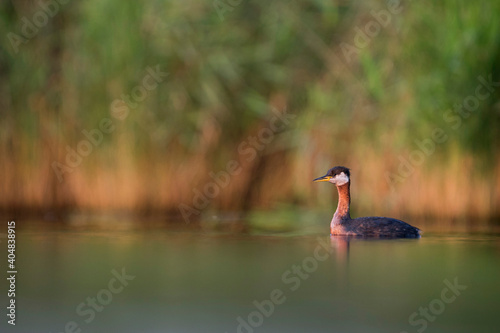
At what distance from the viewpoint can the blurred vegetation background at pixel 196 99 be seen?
10.1m

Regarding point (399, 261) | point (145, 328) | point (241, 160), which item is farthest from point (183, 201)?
point (145, 328)

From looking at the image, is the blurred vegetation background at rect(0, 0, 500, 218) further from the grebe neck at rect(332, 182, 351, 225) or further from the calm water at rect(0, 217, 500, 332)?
the calm water at rect(0, 217, 500, 332)

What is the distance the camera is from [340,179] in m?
9.30

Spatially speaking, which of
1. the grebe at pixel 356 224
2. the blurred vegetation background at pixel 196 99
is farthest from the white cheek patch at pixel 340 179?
the blurred vegetation background at pixel 196 99

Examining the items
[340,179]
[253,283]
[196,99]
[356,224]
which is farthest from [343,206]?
[253,283]

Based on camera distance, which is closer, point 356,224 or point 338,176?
point 356,224

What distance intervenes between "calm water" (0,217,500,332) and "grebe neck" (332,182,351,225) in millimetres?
264

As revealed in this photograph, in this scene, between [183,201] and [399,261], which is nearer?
[399,261]

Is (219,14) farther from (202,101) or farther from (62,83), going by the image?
(62,83)

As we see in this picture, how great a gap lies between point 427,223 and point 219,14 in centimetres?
314

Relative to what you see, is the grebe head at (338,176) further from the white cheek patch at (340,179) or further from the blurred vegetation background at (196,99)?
the blurred vegetation background at (196,99)

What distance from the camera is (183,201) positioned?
1082cm

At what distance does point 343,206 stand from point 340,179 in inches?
10.6

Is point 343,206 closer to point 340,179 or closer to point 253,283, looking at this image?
point 340,179
